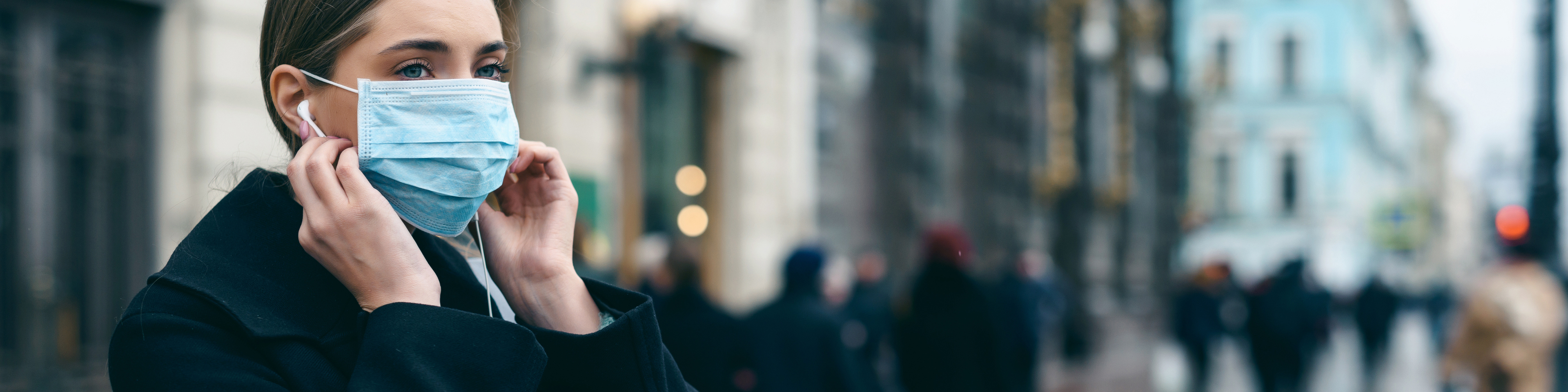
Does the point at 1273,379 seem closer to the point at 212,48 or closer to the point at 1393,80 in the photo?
the point at 212,48

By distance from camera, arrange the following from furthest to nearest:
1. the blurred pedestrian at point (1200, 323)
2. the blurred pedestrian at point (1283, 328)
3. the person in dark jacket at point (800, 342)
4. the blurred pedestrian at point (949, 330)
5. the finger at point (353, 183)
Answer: the blurred pedestrian at point (1200, 323), the blurred pedestrian at point (1283, 328), the blurred pedestrian at point (949, 330), the person in dark jacket at point (800, 342), the finger at point (353, 183)

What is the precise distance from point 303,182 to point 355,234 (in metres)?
0.09

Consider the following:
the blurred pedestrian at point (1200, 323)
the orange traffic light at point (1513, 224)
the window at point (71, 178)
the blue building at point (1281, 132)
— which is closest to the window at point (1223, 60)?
the blue building at point (1281, 132)

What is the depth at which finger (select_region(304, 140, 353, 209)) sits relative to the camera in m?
1.46

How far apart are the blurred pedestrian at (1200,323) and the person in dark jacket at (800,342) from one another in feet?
26.0

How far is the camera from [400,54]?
5.25 feet

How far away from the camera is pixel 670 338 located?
6508 mm

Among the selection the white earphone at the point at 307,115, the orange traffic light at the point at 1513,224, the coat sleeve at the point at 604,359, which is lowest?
the orange traffic light at the point at 1513,224

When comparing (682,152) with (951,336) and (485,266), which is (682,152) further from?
(485,266)

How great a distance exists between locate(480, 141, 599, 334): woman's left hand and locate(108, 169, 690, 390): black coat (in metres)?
0.09

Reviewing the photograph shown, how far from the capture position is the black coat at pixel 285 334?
1.38 metres

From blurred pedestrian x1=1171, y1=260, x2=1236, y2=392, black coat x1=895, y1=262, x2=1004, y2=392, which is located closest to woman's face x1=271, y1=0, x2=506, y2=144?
black coat x1=895, y1=262, x2=1004, y2=392

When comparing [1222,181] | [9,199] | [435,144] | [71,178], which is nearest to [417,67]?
[435,144]

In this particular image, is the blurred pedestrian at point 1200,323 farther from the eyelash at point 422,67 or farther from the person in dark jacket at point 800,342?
the eyelash at point 422,67
